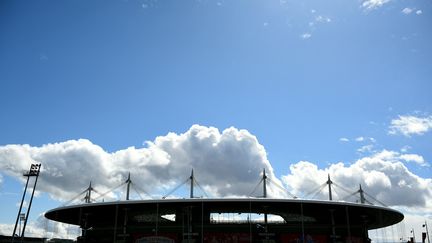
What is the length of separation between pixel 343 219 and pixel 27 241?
87861 mm

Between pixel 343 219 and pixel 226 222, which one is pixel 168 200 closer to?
pixel 226 222

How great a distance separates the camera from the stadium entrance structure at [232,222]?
6462 cm

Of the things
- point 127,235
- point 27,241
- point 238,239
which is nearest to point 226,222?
point 238,239

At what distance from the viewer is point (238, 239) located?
6500 cm

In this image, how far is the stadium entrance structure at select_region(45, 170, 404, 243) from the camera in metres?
64.6

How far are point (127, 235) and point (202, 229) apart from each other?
13.2 metres

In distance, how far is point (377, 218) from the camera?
240 ft

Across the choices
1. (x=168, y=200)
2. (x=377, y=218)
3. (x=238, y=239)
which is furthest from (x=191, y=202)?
(x=377, y=218)

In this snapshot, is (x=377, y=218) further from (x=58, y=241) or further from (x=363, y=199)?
(x=58, y=241)

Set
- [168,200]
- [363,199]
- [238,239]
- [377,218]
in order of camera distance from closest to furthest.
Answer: [168,200]
[238,239]
[377,218]
[363,199]

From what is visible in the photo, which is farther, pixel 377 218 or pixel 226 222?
pixel 377 218

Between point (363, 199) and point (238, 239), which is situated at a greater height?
point (363, 199)

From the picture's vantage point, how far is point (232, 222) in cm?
6612

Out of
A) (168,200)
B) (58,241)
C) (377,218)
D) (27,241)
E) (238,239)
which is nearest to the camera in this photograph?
(168,200)
